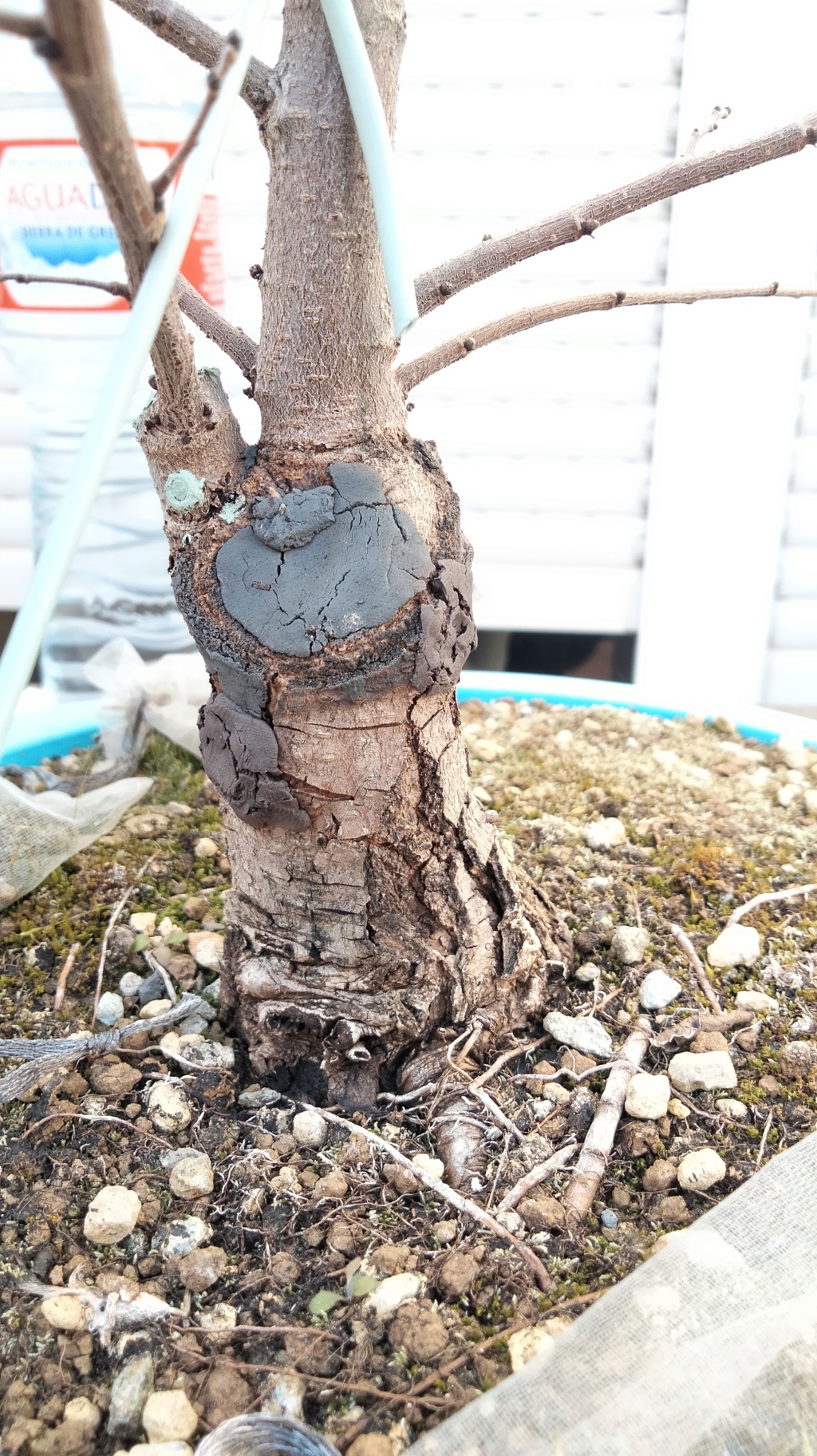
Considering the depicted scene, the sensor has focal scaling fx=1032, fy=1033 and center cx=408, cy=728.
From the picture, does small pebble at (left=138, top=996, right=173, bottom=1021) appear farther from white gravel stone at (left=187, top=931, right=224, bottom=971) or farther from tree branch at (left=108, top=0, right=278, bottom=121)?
tree branch at (left=108, top=0, right=278, bottom=121)

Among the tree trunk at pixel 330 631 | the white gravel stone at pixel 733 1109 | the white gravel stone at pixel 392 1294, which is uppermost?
the tree trunk at pixel 330 631

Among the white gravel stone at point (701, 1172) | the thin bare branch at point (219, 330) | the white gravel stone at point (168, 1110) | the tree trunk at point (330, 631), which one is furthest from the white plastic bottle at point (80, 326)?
the white gravel stone at point (701, 1172)

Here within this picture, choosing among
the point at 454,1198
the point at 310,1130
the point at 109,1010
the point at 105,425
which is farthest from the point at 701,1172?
the point at 105,425

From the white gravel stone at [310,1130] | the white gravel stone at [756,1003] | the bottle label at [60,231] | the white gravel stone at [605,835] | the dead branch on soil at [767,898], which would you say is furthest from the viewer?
the bottle label at [60,231]

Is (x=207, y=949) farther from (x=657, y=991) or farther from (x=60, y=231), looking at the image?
(x=60, y=231)

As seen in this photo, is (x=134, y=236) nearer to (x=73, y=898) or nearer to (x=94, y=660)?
(x=73, y=898)

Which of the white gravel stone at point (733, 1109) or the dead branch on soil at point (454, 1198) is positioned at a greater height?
the white gravel stone at point (733, 1109)

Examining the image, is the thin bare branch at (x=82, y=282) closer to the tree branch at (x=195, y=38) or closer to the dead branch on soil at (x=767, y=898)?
the tree branch at (x=195, y=38)
